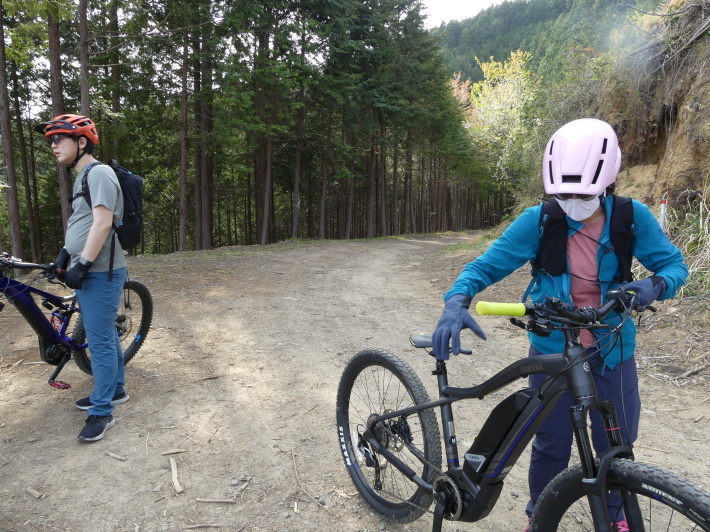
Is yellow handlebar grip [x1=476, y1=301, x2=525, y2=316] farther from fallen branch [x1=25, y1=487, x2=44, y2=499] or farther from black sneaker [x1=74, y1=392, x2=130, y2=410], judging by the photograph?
black sneaker [x1=74, y1=392, x2=130, y2=410]

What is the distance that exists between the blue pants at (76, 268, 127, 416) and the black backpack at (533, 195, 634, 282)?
3.35 metres

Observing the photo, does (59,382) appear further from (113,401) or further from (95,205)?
(95,205)

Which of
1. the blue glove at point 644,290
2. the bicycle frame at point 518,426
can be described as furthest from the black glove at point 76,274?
the blue glove at point 644,290

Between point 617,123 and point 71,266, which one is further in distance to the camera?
point 617,123

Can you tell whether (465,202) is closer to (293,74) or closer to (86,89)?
(293,74)

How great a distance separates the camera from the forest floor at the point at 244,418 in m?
2.77

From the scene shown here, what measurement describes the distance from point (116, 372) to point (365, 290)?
19.4ft

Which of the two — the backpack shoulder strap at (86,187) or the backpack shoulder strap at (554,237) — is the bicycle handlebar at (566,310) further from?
the backpack shoulder strap at (86,187)

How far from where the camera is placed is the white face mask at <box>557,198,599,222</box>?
6.45ft

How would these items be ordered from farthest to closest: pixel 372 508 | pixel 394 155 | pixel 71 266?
pixel 394 155
pixel 71 266
pixel 372 508

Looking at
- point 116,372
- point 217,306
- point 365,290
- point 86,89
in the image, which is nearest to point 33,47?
point 86,89

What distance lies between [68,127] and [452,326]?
3.46 meters

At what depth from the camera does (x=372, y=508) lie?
2.78 meters

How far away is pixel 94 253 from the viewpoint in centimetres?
342
